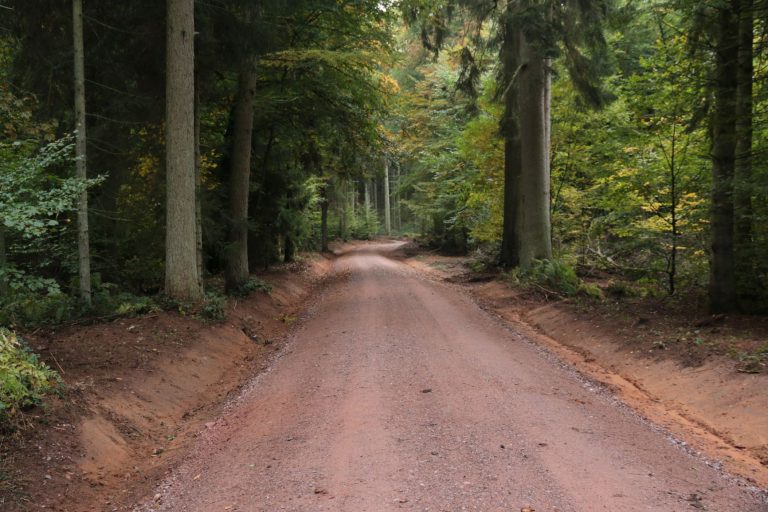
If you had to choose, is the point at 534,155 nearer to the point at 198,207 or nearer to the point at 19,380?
the point at 198,207

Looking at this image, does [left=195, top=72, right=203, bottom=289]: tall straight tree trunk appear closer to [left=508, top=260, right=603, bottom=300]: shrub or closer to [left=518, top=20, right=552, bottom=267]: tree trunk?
[left=508, top=260, right=603, bottom=300]: shrub

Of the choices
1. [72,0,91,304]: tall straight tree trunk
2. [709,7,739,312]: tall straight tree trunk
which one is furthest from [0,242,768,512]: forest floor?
[72,0,91,304]: tall straight tree trunk

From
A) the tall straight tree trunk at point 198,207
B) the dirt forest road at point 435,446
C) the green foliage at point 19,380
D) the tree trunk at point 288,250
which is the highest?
the tall straight tree trunk at point 198,207

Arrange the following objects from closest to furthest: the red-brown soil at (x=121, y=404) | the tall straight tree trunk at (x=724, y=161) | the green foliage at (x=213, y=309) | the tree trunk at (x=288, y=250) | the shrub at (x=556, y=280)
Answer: the red-brown soil at (x=121, y=404) → the tall straight tree trunk at (x=724, y=161) → the green foliage at (x=213, y=309) → the shrub at (x=556, y=280) → the tree trunk at (x=288, y=250)

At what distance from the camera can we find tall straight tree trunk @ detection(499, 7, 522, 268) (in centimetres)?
1622

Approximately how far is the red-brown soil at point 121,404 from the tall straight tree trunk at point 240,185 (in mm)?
2945

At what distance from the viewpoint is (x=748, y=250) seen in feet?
28.5

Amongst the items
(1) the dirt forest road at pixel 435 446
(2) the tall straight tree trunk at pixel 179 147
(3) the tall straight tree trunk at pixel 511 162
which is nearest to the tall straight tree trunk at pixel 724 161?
(1) the dirt forest road at pixel 435 446

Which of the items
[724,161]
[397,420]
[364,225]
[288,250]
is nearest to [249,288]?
[397,420]

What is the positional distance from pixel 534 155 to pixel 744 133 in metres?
6.80

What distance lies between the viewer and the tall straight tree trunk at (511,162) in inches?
639

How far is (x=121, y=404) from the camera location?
20.3ft

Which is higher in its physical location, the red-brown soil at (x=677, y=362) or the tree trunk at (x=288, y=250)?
Answer: the tree trunk at (x=288, y=250)

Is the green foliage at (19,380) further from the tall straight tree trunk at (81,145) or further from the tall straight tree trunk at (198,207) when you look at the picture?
the tall straight tree trunk at (198,207)
